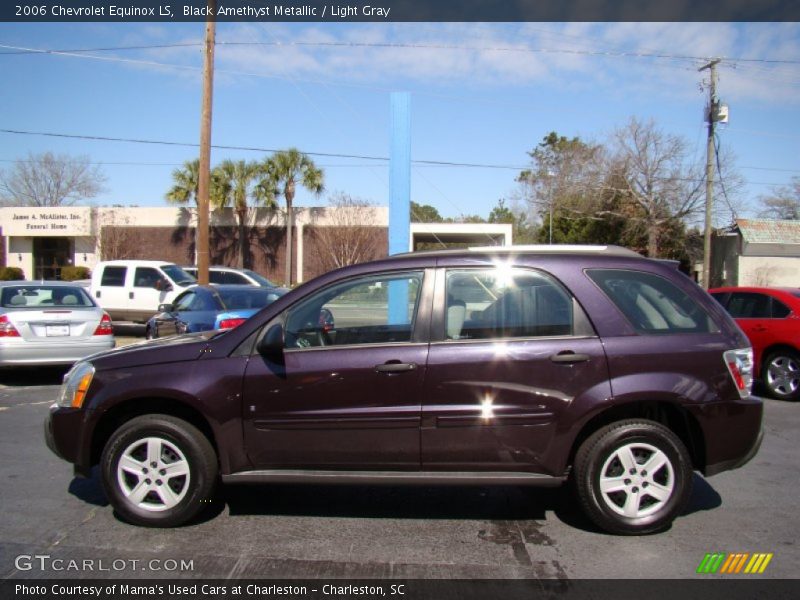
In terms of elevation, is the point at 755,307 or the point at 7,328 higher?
the point at 755,307

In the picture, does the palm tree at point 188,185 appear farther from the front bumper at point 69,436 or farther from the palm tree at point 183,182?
the front bumper at point 69,436

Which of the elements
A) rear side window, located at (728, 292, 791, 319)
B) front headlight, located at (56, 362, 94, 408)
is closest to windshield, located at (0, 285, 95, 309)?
front headlight, located at (56, 362, 94, 408)

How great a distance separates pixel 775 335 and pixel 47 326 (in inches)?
403

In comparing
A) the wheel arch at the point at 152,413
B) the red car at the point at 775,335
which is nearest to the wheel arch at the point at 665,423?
the wheel arch at the point at 152,413

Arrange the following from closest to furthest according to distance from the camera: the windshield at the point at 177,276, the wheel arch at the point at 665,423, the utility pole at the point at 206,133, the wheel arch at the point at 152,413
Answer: the wheel arch at the point at 665,423
the wheel arch at the point at 152,413
the utility pole at the point at 206,133
the windshield at the point at 177,276

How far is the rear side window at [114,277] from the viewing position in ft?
52.5

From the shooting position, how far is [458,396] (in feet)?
12.7

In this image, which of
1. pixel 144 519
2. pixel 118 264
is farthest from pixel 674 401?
pixel 118 264

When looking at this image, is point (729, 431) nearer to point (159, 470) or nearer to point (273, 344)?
point (273, 344)

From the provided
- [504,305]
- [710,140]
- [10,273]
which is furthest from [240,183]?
→ [504,305]

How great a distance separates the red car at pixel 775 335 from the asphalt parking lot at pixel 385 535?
144 inches

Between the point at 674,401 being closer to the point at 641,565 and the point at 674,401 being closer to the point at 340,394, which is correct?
the point at 641,565

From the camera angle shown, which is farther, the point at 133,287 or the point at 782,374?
the point at 133,287
